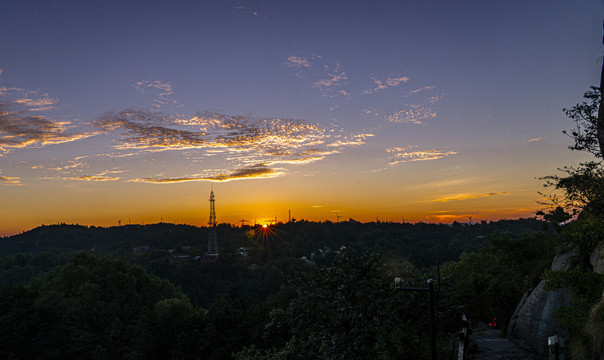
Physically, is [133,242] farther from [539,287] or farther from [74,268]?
[539,287]

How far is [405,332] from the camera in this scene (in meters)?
15.1

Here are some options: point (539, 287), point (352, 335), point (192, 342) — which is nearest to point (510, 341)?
point (539, 287)

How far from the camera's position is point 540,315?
14820 millimetres

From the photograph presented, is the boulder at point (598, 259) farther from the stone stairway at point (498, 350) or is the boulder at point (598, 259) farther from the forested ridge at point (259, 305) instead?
the forested ridge at point (259, 305)

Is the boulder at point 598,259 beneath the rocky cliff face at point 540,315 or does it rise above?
above

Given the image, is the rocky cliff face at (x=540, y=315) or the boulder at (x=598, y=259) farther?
the rocky cliff face at (x=540, y=315)

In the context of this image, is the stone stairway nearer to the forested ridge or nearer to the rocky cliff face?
the rocky cliff face

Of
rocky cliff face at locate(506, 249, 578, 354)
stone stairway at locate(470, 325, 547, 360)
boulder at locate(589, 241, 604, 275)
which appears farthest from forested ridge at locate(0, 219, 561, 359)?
boulder at locate(589, 241, 604, 275)

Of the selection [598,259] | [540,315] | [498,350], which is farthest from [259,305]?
[598,259]

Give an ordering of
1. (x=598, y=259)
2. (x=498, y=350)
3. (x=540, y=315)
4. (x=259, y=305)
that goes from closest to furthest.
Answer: (x=598, y=259), (x=498, y=350), (x=540, y=315), (x=259, y=305)

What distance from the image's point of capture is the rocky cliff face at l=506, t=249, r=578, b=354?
13969mm

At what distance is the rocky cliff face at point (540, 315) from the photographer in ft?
45.8

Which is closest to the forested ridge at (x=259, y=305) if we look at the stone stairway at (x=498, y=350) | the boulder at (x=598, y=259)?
the stone stairway at (x=498, y=350)

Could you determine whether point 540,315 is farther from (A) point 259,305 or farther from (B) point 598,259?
(A) point 259,305
